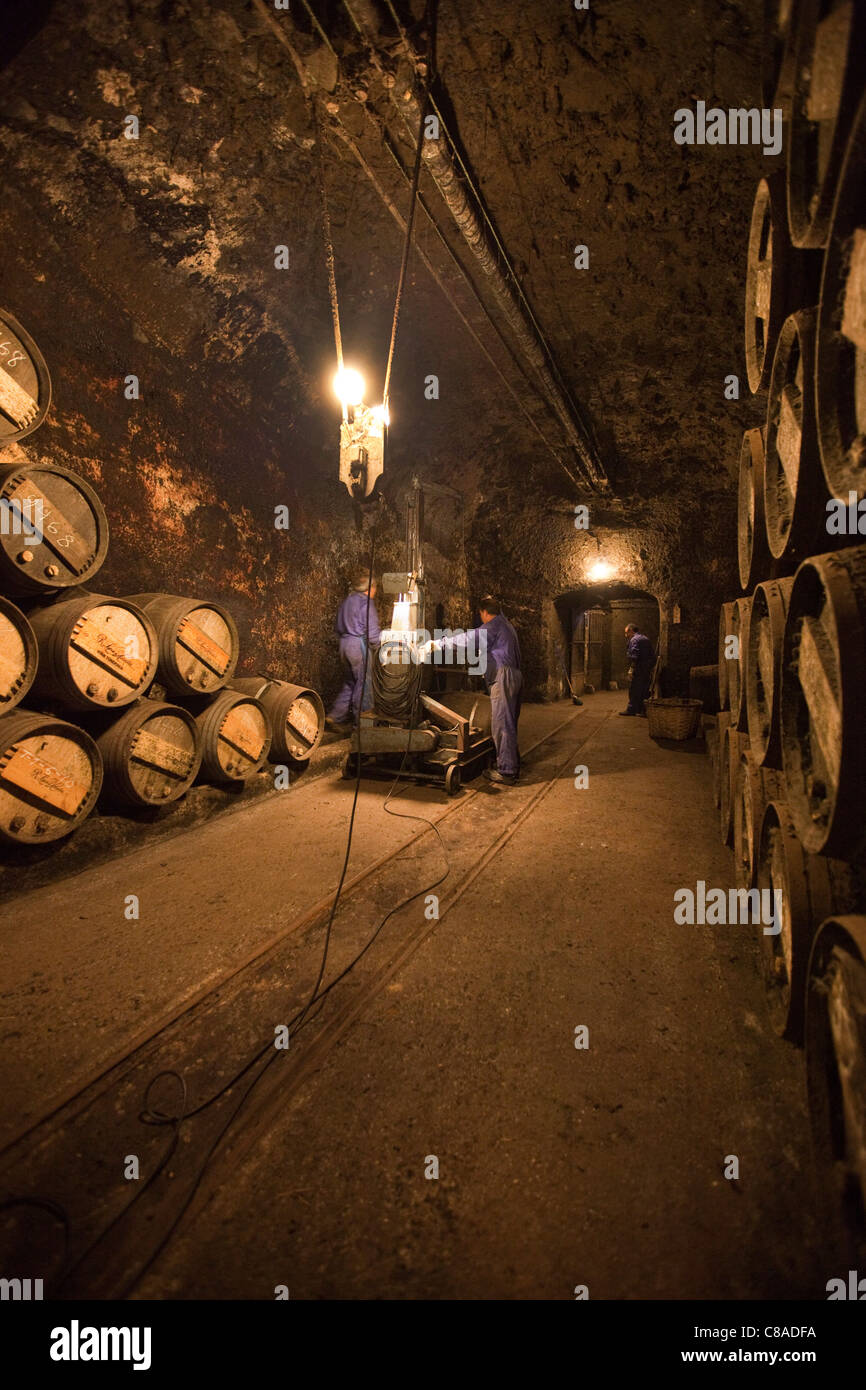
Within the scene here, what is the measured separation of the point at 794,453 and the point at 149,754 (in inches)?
180

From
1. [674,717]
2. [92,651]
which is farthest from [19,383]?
[674,717]

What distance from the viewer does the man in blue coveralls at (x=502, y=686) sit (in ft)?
21.4

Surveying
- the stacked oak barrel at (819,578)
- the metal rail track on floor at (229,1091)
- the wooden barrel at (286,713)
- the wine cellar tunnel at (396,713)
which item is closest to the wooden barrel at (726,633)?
the wine cellar tunnel at (396,713)

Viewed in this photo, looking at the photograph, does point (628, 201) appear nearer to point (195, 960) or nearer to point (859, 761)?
point (859, 761)

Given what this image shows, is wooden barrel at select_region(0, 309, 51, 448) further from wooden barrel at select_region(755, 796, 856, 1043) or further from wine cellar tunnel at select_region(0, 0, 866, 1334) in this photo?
wooden barrel at select_region(755, 796, 856, 1043)

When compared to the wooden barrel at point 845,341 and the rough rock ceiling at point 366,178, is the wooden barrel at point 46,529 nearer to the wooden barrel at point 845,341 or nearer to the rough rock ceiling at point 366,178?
the rough rock ceiling at point 366,178

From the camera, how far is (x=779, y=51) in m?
2.25

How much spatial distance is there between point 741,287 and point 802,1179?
23.8 ft

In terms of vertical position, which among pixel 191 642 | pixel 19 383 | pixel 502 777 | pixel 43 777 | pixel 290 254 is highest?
pixel 290 254

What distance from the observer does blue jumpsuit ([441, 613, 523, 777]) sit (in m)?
6.55

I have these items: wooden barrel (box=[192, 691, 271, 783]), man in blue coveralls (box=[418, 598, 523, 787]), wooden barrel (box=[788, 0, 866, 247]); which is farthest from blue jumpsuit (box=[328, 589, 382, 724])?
wooden barrel (box=[788, 0, 866, 247])

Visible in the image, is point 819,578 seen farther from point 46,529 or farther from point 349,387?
point 46,529

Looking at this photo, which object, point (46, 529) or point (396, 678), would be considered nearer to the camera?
point (46, 529)
